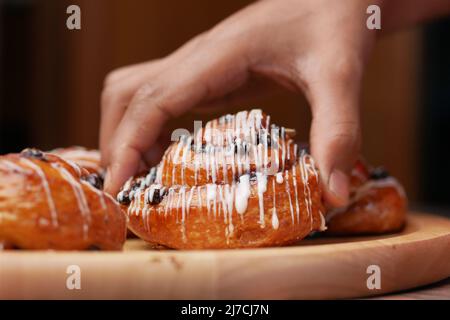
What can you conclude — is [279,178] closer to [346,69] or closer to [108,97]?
[346,69]

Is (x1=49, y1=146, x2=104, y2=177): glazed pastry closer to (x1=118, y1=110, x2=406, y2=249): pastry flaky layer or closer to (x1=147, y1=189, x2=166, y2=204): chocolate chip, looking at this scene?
(x1=118, y1=110, x2=406, y2=249): pastry flaky layer

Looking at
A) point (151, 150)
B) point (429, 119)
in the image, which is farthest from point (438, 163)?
point (151, 150)

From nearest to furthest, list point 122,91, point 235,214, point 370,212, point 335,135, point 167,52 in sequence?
point 235,214 < point 335,135 < point 370,212 < point 122,91 < point 167,52

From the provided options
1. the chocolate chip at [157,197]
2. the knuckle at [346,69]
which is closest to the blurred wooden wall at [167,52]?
the knuckle at [346,69]

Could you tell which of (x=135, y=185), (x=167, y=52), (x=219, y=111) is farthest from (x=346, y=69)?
(x=167, y=52)

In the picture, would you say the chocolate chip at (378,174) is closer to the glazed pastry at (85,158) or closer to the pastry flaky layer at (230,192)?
the pastry flaky layer at (230,192)

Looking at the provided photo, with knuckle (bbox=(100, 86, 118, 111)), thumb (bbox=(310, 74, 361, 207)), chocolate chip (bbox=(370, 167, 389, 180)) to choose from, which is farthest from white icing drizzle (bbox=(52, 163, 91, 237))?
chocolate chip (bbox=(370, 167, 389, 180))
